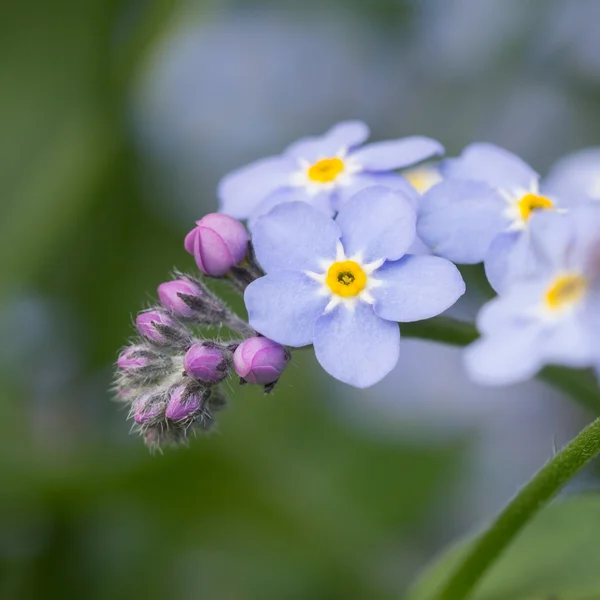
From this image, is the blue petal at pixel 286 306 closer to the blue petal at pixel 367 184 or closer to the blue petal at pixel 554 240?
the blue petal at pixel 367 184

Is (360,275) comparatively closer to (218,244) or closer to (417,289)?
(417,289)

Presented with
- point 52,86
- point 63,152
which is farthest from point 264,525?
point 52,86

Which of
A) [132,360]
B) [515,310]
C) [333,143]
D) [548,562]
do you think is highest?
[333,143]

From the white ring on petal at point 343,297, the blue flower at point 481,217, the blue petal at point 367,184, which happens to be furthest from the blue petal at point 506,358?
the blue petal at point 367,184

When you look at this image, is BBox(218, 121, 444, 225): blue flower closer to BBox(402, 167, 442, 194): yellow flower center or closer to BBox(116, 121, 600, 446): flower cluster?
BBox(116, 121, 600, 446): flower cluster

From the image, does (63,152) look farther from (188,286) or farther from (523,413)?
(523,413)

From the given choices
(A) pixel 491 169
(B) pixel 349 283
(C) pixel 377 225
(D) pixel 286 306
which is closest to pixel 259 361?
(D) pixel 286 306
